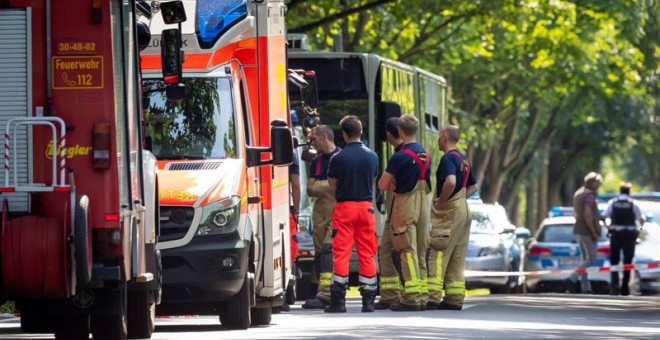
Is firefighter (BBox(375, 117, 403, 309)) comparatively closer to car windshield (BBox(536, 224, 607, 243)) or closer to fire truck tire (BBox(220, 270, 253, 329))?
fire truck tire (BBox(220, 270, 253, 329))

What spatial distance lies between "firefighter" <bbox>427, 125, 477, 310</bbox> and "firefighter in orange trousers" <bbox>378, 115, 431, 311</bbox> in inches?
5.9

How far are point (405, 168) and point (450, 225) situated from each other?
2.65ft

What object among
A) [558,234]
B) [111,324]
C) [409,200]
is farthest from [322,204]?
[558,234]

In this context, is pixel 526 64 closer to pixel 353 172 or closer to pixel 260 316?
pixel 353 172

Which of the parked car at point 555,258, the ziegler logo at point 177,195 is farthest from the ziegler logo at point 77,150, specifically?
the parked car at point 555,258

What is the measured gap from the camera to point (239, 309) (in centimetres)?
1537

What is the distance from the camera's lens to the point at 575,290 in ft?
97.2

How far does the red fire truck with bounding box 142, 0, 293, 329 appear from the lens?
48.5 feet

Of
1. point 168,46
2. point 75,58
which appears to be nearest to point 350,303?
point 168,46

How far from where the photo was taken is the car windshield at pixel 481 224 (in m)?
28.6

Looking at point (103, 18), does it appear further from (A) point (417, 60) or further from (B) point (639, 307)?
(A) point (417, 60)

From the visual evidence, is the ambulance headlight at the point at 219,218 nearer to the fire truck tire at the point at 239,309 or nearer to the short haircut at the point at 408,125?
the fire truck tire at the point at 239,309

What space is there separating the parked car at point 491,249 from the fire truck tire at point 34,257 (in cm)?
1734

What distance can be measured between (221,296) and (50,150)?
3.91m
